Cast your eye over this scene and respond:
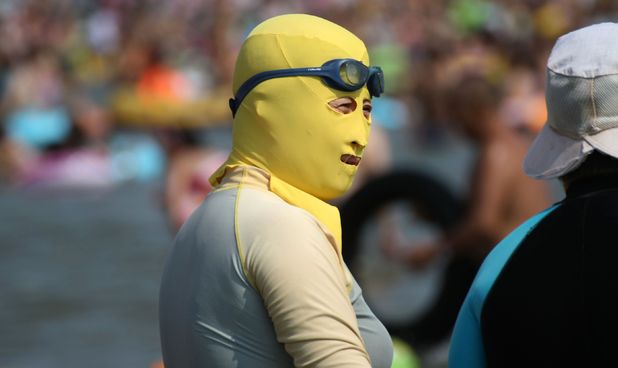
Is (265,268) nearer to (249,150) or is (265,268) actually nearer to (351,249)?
(249,150)

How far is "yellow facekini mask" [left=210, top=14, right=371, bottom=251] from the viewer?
2.33 meters

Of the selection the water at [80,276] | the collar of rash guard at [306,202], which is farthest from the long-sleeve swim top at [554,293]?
the water at [80,276]

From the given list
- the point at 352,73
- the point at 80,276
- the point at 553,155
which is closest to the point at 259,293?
the point at 352,73

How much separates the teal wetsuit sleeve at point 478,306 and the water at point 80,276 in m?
4.83

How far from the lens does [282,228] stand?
2.22 meters

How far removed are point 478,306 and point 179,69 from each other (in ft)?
73.2

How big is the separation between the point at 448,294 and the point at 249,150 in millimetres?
4905

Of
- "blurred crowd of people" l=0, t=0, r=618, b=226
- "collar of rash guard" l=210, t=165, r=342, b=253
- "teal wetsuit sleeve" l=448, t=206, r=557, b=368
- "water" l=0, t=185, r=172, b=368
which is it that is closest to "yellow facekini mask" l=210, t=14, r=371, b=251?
"collar of rash guard" l=210, t=165, r=342, b=253

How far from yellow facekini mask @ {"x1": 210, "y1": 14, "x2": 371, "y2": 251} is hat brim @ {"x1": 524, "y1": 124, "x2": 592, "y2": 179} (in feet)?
1.27

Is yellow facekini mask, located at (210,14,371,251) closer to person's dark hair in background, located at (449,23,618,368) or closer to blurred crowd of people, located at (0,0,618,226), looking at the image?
person's dark hair in background, located at (449,23,618,368)

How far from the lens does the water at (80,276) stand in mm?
7832

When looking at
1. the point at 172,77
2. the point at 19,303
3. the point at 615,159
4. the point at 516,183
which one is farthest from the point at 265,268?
the point at 172,77

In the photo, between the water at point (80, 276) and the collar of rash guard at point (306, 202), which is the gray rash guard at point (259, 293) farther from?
the water at point (80, 276)

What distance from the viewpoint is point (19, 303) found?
9.30 m
